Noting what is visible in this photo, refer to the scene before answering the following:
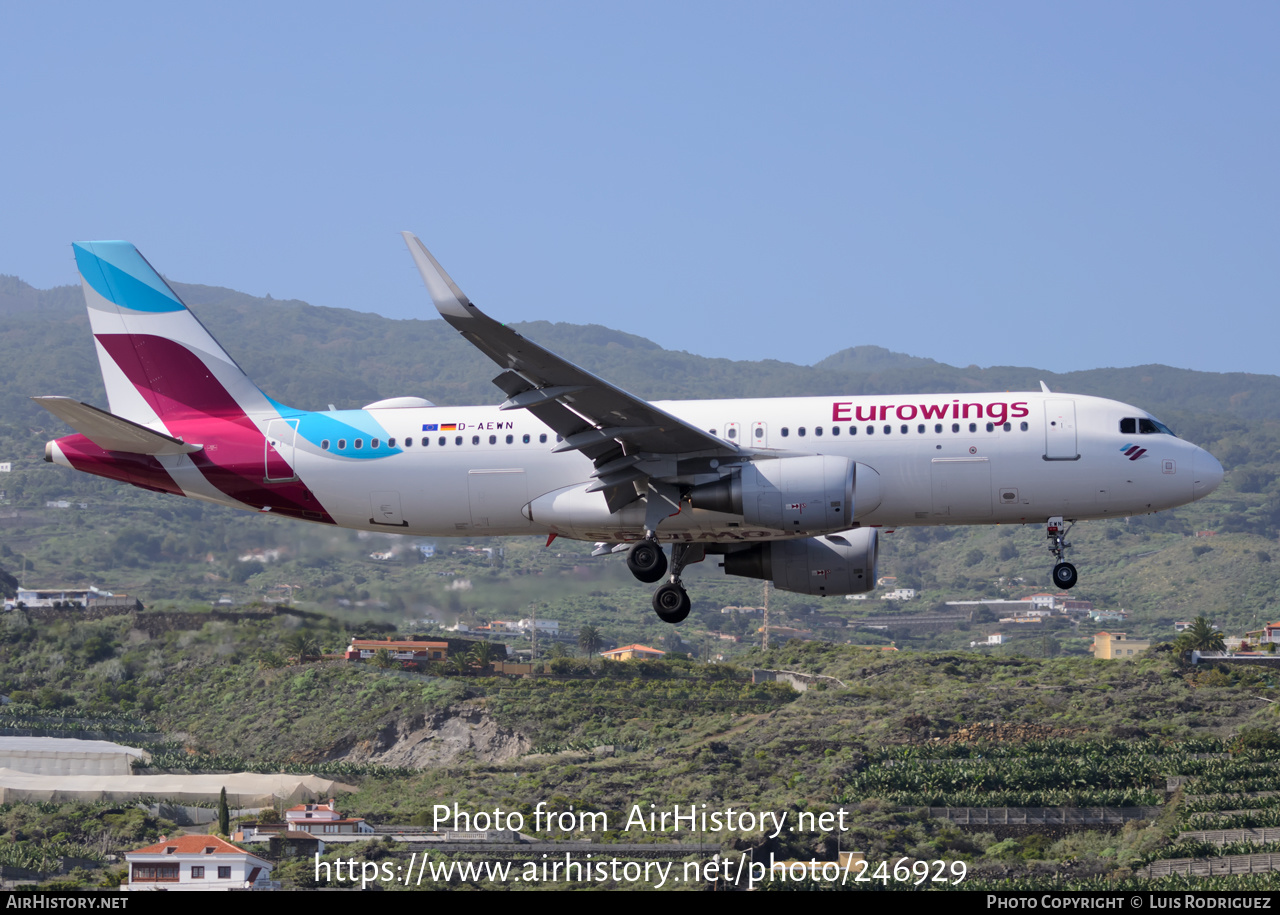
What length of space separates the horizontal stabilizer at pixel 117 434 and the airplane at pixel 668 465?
0.05 m

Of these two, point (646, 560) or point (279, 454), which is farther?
point (279, 454)

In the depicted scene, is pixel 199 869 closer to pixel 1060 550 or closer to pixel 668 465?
pixel 668 465

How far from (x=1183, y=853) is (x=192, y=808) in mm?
64207

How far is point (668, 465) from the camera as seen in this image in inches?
1245

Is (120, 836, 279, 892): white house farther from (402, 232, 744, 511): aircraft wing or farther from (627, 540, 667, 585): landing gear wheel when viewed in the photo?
(402, 232, 744, 511): aircraft wing

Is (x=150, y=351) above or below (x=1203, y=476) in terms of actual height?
above

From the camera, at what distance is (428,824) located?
8919 centimetres

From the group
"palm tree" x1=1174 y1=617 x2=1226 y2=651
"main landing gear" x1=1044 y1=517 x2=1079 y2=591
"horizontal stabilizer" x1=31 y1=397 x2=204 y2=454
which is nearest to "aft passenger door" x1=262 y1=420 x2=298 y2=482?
"horizontal stabilizer" x1=31 y1=397 x2=204 y2=454

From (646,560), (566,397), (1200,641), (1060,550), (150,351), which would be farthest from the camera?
(1200,641)

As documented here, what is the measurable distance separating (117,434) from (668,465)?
1366 cm

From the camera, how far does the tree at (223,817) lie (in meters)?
89.4

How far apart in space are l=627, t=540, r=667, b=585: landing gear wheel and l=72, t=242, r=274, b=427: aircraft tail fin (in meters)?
10.6

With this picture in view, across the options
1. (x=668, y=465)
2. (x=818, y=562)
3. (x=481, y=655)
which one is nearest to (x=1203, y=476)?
(x=818, y=562)

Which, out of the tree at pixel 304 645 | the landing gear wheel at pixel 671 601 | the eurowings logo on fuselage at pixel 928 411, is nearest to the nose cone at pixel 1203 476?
the eurowings logo on fuselage at pixel 928 411
